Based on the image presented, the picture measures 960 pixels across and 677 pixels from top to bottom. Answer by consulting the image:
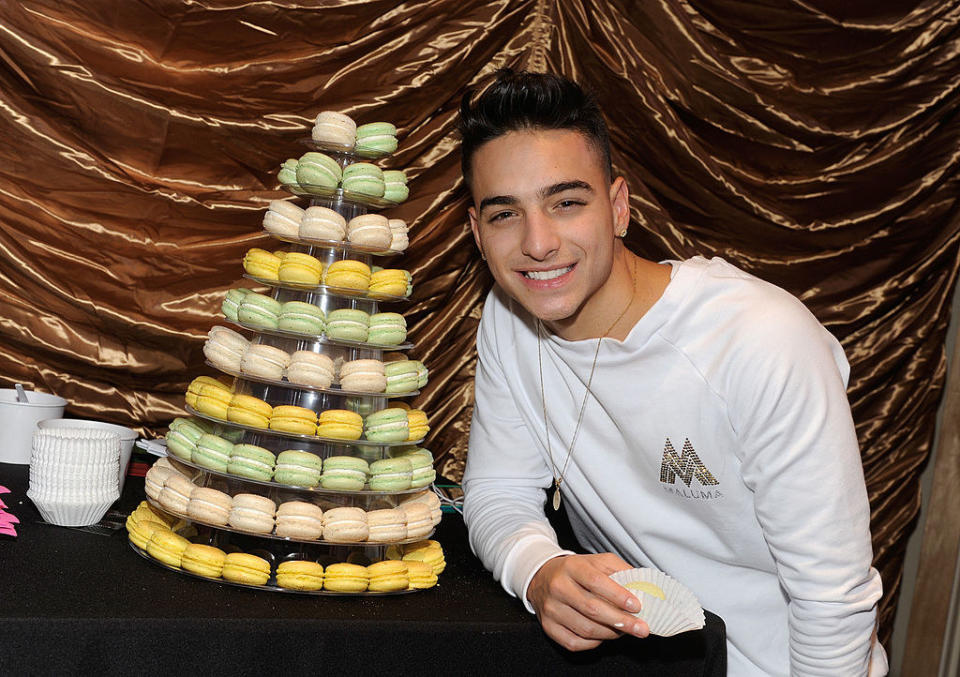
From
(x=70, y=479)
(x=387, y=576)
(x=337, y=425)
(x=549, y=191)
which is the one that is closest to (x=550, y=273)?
(x=549, y=191)

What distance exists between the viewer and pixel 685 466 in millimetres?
1625

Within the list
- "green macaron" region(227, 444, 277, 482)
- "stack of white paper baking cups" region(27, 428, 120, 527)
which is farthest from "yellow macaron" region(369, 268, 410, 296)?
"stack of white paper baking cups" region(27, 428, 120, 527)

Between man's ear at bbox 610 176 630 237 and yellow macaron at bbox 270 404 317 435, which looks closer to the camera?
yellow macaron at bbox 270 404 317 435

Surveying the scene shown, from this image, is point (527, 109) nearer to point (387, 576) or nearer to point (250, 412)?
point (250, 412)

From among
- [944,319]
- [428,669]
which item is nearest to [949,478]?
[944,319]

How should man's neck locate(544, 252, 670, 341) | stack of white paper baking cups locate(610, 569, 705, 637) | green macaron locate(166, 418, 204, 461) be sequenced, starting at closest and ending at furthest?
1. stack of white paper baking cups locate(610, 569, 705, 637)
2. green macaron locate(166, 418, 204, 461)
3. man's neck locate(544, 252, 670, 341)

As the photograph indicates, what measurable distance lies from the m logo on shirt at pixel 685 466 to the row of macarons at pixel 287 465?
43cm

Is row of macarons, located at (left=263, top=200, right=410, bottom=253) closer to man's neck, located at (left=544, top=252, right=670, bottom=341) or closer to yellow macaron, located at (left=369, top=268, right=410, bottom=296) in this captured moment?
yellow macaron, located at (left=369, top=268, right=410, bottom=296)

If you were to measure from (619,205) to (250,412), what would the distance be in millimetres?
767

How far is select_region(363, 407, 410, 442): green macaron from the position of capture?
1503mm

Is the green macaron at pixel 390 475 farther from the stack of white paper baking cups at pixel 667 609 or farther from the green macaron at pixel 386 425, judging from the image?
the stack of white paper baking cups at pixel 667 609

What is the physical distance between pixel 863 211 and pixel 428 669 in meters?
2.02

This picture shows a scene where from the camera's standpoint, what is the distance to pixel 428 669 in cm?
131

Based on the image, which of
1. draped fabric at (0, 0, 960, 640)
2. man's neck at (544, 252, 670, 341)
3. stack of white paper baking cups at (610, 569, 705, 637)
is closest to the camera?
stack of white paper baking cups at (610, 569, 705, 637)
